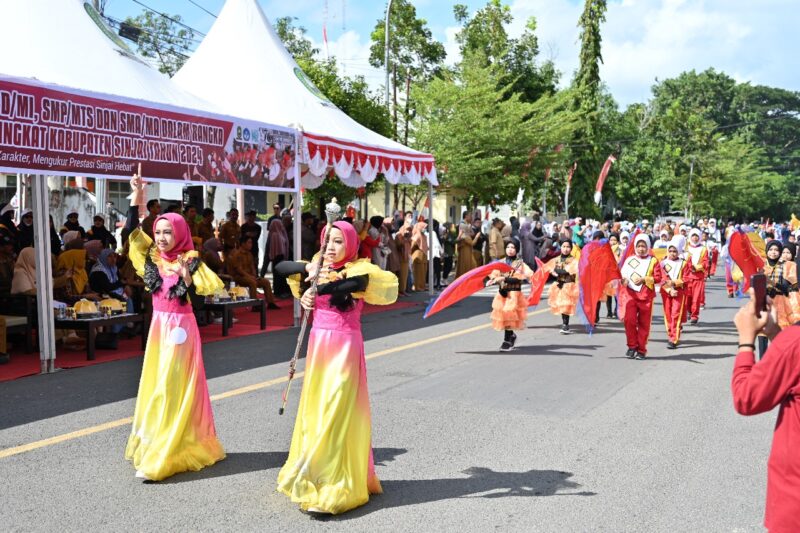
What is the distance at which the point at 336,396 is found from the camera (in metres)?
5.02

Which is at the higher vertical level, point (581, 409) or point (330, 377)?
point (330, 377)

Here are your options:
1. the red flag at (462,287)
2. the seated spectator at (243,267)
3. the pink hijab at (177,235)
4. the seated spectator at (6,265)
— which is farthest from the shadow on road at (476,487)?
the seated spectator at (243,267)

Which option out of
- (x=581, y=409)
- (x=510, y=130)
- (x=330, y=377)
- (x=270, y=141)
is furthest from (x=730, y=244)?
(x=510, y=130)

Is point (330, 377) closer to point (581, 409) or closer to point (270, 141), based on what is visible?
point (581, 409)

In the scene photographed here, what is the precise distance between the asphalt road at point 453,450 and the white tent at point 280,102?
4.74 meters

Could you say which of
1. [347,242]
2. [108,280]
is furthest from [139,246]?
[108,280]

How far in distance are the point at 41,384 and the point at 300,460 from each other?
508 cm

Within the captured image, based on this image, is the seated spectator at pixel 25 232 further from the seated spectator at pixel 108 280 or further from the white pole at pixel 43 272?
the white pole at pixel 43 272

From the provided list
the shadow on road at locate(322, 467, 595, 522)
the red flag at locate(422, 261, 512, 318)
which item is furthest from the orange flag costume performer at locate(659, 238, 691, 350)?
the shadow on road at locate(322, 467, 595, 522)

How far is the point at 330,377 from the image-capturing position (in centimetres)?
506

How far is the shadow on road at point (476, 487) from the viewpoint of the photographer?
5349 millimetres

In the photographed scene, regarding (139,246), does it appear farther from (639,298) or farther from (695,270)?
(695,270)

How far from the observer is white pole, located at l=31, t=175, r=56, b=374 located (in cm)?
931

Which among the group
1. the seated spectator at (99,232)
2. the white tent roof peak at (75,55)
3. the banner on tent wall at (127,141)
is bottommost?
the seated spectator at (99,232)
